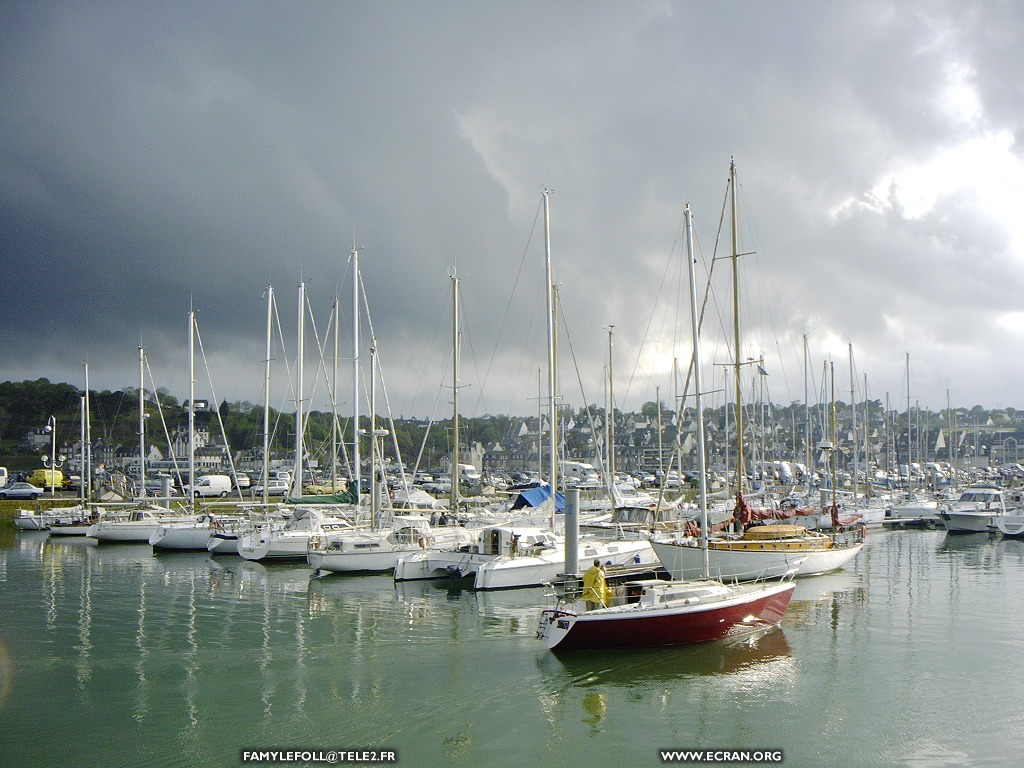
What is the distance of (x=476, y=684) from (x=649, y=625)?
200 inches

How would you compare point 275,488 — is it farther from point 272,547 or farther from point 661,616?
point 661,616

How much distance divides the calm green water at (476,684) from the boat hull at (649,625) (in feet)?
1.34

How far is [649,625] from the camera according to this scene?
2098 centimetres

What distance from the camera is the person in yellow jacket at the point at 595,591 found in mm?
21188

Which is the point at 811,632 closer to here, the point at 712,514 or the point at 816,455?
the point at 712,514

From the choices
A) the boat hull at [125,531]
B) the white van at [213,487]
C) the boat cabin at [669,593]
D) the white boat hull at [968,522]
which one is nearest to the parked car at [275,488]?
the white van at [213,487]

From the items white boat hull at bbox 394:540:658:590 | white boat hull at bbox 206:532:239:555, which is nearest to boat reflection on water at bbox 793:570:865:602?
white boat hull at bbox 394:540:658:590

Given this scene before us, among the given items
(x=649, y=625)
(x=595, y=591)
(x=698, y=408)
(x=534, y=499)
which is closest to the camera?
(x=649, y=625)

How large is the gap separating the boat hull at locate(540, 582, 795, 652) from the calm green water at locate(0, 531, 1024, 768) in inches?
16.1

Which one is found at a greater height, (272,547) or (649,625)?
(649,625)

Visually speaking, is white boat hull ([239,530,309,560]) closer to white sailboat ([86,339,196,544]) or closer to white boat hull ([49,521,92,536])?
white sailboat ([86,339,196,544])

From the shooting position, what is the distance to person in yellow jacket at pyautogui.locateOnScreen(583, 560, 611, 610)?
69.5 ft

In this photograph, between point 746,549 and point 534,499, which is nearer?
point 746,549

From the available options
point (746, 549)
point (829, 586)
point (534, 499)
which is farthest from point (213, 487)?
point (829, 586)
